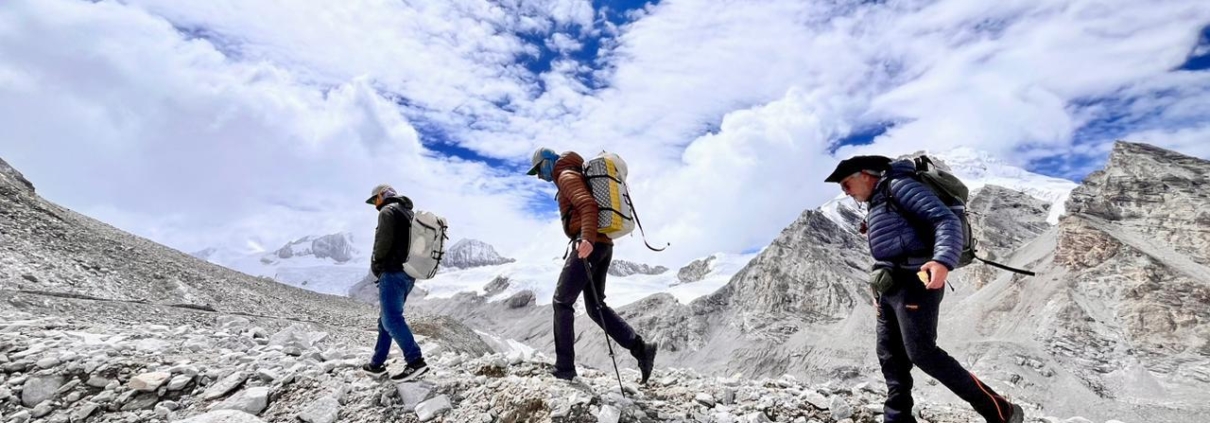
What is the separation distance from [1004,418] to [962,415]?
133 cm

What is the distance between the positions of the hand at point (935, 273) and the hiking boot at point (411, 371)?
4790 millimetres

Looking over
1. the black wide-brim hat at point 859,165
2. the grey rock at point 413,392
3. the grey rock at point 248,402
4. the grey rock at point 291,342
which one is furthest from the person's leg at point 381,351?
the black wide-brim hat at point 859,165

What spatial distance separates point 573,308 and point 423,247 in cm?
205

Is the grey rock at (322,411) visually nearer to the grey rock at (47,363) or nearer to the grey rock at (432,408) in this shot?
the grey rock at (432,408)

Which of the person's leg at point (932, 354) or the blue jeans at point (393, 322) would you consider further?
the blue jeans at point (393, 322)

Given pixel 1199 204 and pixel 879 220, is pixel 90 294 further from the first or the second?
pixel 1199 204

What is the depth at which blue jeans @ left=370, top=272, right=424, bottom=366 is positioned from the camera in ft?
20.2

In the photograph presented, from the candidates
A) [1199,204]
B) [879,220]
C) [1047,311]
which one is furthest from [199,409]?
[1199,204]

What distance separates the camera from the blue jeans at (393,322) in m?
6.16

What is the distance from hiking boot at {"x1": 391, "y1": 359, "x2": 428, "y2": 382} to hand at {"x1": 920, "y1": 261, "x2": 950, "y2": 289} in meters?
4.79

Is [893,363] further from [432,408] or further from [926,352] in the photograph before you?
[432,408]

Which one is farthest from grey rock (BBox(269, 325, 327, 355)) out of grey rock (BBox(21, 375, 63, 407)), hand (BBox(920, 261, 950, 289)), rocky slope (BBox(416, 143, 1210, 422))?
rocky slope (BBox(416, 143, 1210, 422))

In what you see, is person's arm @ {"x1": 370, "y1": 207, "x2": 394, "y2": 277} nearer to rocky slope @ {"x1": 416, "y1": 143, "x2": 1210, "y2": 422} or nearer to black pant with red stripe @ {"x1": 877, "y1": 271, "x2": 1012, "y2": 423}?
black pant with red stripe @ {"x1": 877, "y1": 271, "x2": 1012, "y2": 423}

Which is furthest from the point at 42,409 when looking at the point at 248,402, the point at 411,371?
the point at 411,371
